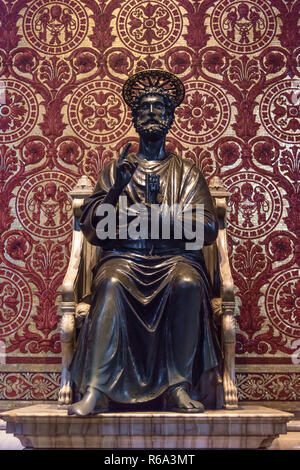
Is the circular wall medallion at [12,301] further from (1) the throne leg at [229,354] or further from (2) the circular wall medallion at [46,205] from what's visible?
(1) the throne leg at [229,354]

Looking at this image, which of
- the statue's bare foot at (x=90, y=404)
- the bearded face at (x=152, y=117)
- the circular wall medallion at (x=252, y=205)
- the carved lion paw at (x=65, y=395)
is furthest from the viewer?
the circular wall medallion at (x=252, y=205)

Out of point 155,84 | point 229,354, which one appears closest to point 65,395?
point 229,354

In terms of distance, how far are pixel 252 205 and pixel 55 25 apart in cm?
195

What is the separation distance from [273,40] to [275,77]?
289mm

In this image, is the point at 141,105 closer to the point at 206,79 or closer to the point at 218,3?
the point at 206,79

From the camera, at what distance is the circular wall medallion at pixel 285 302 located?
425cm

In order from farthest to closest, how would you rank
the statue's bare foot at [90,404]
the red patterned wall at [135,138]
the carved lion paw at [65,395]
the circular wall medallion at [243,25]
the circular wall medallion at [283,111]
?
1. the circular wall medallion at [243,25]
2. the circular wall medallion at [283,111]
3. the red patterned wall at [135,138]
4. the carved lion paw at [65,395]
5. the statue's bare foot at [90,404]

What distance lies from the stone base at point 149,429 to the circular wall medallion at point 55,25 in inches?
110

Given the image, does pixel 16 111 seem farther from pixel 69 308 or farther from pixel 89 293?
pixel 69 308

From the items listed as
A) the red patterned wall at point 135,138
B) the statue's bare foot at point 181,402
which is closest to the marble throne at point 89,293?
the statue's bare foot at point 181,402

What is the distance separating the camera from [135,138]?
14.8ft

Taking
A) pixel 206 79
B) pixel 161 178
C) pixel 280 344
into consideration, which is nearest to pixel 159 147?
pixel 161 178

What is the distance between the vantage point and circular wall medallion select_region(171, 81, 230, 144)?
4508mm

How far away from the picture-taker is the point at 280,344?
421 centimetres
